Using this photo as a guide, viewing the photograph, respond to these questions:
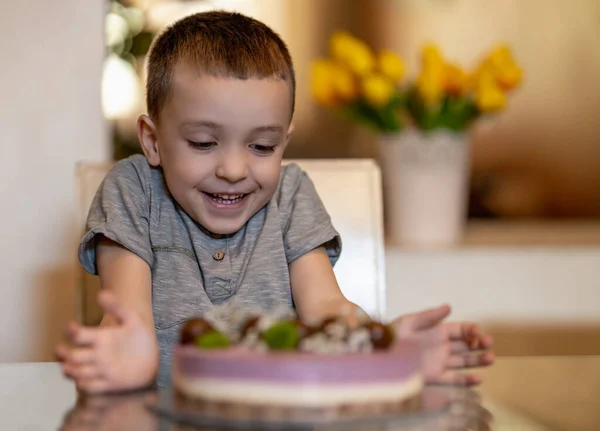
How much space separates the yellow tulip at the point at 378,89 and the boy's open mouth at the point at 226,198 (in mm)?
908

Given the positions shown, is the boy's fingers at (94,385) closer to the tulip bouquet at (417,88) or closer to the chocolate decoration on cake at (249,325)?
the chocolate decoration on cake at (249,325)

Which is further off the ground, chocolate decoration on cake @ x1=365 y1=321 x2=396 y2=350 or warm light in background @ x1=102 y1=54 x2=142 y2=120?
warm light in background @ x1=102 y1=54 x2=142 y2=120

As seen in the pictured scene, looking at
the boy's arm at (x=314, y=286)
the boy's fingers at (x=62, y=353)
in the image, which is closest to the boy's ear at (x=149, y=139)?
the boy's arm at (x=314, y=286)

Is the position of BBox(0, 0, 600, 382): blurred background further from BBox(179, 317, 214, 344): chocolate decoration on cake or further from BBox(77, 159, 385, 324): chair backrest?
BBox(179, 317, 214, 344): chocolate decoration on cake

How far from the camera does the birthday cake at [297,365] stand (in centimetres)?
59

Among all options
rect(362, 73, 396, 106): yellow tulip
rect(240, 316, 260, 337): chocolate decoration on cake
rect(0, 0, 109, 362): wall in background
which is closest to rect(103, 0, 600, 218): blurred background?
rect(362, 73, 396, 106): yellow tulip

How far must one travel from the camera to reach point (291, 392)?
589mm

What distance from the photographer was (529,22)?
9.65 ft

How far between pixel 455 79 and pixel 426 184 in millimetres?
272

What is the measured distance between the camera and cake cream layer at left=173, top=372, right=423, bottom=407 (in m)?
0.59

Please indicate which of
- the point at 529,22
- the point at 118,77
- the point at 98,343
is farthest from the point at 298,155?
the point at 98,343

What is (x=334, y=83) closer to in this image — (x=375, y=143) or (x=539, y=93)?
(x=375, y=143)

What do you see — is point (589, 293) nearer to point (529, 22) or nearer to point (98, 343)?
point (529, 22)

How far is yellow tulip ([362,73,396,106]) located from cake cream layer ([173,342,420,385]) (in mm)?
1355
